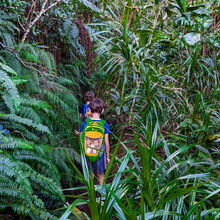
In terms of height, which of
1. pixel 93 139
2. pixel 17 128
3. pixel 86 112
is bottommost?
pixel 93 139

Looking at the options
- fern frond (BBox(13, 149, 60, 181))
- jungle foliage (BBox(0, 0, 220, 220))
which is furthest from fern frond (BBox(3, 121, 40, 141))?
fern frond (BBox(13, 149, 60, 181))

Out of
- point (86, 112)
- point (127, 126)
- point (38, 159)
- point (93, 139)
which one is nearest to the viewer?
point (38, 159)

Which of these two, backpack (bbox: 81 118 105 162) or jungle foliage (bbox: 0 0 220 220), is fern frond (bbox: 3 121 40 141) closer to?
jungle foliage (bbox: 0 0 220 220)

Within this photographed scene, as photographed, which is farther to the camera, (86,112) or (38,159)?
(86,112)

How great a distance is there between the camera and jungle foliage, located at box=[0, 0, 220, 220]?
1129 mm

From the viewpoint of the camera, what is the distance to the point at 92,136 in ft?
6.86

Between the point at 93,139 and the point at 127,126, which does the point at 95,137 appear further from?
the point at 127,126

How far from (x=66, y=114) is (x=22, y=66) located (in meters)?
0.76

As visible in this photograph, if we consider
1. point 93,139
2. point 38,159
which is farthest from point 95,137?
point 38,159

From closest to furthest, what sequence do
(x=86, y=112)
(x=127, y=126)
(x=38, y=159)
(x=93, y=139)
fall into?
(x=38, y=159)
(x=93, y=139)
(x=127, y=126)
(x=86, y=112)

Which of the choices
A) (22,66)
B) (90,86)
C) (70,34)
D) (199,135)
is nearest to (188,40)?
(199,135)

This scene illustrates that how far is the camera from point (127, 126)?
2461mm

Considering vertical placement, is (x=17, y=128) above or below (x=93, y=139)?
above

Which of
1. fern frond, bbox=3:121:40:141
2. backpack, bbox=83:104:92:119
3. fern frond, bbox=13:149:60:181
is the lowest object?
fern frond, bbox=13:149:60:181
